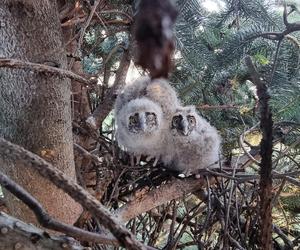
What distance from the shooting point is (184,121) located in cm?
112

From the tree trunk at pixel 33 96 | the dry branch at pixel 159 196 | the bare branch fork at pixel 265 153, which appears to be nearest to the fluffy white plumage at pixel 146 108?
the dry branch at pixel 159 196

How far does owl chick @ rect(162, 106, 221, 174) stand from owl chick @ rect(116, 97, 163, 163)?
0.12 ft

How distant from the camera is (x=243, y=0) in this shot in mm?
707

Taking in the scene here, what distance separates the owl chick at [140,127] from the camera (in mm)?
1132

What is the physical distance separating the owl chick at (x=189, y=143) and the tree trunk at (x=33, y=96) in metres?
0.41

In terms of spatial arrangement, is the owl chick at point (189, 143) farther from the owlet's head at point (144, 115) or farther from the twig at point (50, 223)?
the twig at point (50, 223)

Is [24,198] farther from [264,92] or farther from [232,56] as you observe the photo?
[232,56]

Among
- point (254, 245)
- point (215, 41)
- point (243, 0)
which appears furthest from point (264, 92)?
point (215, 41)

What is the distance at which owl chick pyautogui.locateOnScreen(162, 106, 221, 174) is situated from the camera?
43.6 inches

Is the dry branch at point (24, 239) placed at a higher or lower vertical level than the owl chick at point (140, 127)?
lower

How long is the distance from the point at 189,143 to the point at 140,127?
0.14 meters

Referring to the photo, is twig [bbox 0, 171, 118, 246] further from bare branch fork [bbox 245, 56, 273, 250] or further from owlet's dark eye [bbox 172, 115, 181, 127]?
owlet's dark eye [bbox 172, 115, 181, 127]

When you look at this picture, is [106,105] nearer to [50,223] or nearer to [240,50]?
[240,50]

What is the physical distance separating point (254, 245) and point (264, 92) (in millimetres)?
698
